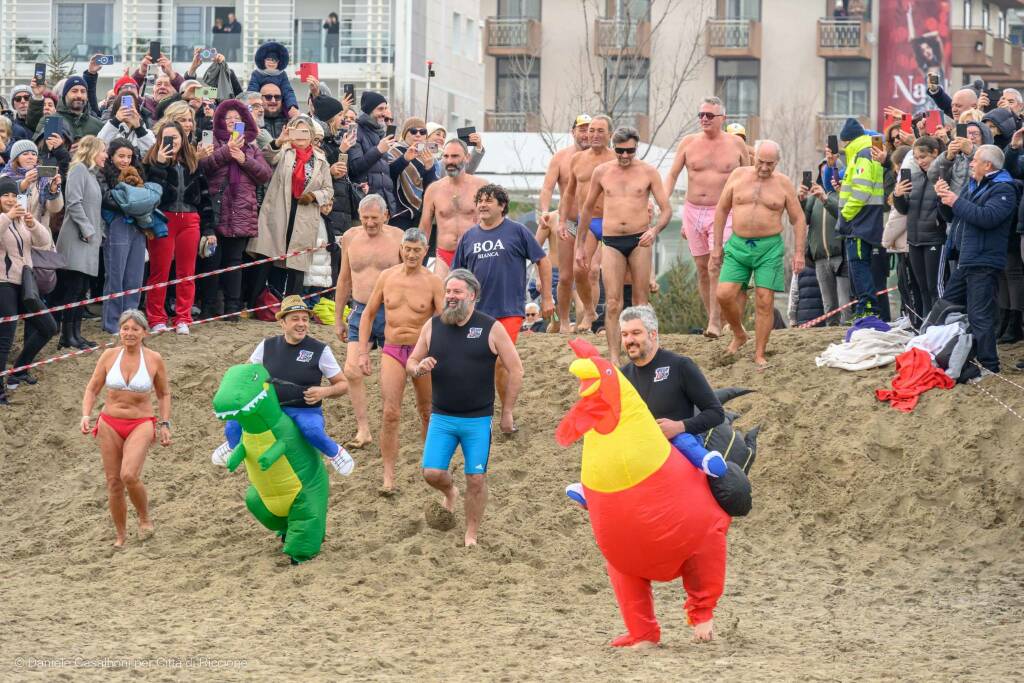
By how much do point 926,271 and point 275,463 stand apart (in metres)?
6.50

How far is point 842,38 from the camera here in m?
43.2

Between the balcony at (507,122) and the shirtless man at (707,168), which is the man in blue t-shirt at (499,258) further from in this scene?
the balcony at (507,122)

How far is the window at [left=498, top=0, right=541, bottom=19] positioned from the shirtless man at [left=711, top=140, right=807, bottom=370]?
104 feet

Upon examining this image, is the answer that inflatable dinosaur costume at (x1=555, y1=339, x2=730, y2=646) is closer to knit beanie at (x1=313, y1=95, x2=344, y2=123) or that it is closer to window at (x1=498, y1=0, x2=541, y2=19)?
knit beanie at (x1=313, y1=95, x2=344, y2=123)

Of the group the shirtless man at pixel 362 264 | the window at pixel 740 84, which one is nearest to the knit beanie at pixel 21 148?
the shirtless man at pixel 362 264

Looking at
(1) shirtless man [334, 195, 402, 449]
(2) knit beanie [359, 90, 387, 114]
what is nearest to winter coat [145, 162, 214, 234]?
(2) knit beanie [359, 90, 387, 114]

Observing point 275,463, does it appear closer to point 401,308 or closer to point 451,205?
point 401,308

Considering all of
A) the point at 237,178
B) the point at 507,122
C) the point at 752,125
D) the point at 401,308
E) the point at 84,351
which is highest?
the point at 507,122

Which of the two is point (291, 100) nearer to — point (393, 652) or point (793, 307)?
point (793, 307)

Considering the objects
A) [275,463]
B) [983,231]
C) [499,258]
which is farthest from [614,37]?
[275,463]

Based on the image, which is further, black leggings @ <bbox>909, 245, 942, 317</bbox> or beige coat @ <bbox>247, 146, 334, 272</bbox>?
beige coat @ <bbox>247, 146, 334, 272</bbox>

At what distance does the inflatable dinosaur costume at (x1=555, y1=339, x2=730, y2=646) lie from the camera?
866cm

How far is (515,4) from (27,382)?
32048 mm

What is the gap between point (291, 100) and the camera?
57.3 ft
